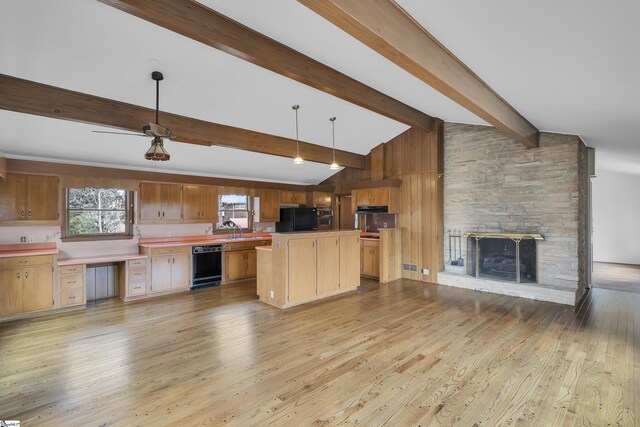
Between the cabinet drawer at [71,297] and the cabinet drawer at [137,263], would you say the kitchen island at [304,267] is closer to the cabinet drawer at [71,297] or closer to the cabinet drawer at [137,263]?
the cabinet drawer at [137,263]

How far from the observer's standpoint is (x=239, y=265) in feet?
21.7

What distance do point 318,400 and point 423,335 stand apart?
1793mm

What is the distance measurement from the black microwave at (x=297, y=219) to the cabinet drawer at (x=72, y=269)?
4.30 meters

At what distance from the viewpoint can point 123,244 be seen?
5.73m

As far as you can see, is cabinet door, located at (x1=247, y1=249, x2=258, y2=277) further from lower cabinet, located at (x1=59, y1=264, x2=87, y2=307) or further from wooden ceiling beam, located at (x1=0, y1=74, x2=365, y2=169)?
lower cabinet, located at (x1=59, y1=264, x2=87, y2=307)

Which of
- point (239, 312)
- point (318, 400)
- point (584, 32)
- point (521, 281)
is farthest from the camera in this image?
point (521, 281)

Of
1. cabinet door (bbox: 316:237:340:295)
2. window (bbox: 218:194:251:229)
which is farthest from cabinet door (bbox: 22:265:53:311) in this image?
cabinet door (bbox: 316:237:340:295)

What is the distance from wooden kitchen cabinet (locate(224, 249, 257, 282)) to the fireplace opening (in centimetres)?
466

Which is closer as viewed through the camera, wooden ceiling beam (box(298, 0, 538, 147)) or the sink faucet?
wooden ceiling beam (box(298, 0, 538, 147))

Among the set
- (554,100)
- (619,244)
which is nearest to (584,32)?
(554,100)

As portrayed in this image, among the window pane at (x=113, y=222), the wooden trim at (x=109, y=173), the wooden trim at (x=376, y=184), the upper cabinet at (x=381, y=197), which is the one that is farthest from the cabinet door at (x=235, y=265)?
the wooden trim at (x=376, y=184)

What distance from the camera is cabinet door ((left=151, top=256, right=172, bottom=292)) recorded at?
5.45 metres

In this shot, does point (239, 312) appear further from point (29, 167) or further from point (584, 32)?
point (584, 32)

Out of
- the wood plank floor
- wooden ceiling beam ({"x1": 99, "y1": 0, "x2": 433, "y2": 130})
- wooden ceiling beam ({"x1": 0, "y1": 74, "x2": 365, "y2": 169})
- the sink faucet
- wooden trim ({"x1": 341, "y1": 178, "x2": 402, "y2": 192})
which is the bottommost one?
the wood plank floor
